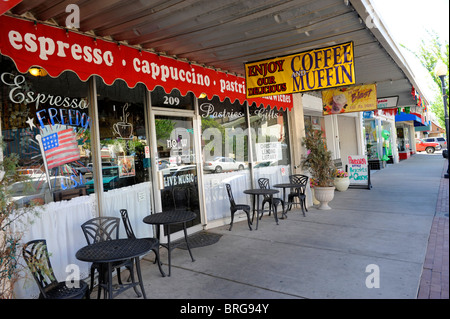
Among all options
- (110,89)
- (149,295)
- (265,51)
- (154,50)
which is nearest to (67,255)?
(149,295)

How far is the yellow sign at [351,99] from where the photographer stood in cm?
848

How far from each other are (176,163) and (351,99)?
19.0 ft

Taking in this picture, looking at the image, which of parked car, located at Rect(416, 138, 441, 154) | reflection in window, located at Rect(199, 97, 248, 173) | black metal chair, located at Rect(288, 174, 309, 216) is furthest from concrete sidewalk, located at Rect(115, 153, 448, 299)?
parked car, located at Rect(416, 138, 441, 154)

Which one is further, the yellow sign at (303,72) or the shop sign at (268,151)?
the shop sign at (268,151)

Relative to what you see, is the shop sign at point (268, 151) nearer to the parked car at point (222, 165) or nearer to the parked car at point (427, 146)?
the parked car at point (222, 165)

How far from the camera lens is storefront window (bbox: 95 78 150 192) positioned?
14.8 feet

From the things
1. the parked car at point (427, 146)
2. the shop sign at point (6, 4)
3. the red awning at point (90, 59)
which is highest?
the red awning at point (90, 59)

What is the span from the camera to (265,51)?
512cm

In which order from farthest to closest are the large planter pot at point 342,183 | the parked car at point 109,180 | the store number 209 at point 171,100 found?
the large planter pot at point 342,183
the store number 209 at point 171,100
the parked car at point 109,180

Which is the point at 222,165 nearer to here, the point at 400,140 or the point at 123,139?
the point at 123,139

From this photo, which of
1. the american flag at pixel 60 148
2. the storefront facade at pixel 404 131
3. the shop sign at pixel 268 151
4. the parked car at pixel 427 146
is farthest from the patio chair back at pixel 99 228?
the parked car at pixel 427 146

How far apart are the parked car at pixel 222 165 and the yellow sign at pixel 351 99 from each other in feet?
12.5

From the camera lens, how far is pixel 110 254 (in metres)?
3.04

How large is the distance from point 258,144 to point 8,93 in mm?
5260
